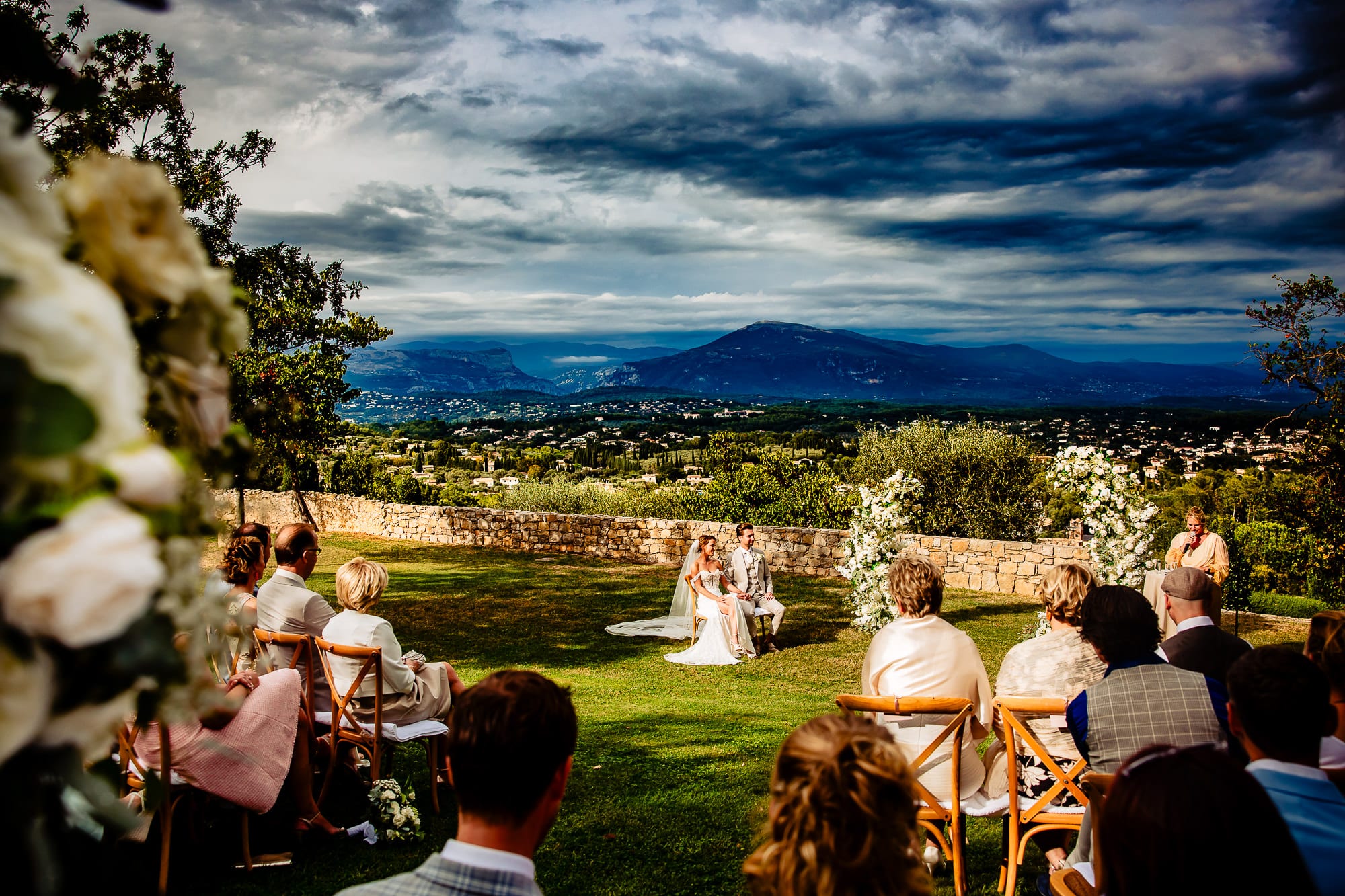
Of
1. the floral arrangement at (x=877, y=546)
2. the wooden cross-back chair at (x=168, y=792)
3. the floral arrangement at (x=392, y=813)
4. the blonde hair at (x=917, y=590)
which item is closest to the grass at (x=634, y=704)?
the floral arrangement at (x=392, y=813)

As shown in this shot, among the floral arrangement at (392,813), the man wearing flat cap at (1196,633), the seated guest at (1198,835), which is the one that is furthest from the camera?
the man wearing flat cap at (1196,633)

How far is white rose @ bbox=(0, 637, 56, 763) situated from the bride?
8.87m

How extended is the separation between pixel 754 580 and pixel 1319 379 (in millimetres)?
6367

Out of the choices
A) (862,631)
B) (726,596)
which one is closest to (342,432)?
(726,596)

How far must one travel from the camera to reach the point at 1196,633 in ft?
14.5

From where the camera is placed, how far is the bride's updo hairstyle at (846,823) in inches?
72.3

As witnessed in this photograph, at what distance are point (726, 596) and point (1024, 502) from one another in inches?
451

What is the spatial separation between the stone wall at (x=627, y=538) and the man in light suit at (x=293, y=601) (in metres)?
9.51

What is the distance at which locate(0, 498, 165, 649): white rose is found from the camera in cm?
60

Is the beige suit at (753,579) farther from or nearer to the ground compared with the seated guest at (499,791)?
nearer to the ground

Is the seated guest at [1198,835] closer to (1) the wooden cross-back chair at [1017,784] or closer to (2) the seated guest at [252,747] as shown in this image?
(1) the wooden cross-back chair at [1017,784]

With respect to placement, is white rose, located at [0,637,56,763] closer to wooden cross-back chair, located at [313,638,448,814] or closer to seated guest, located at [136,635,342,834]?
seated guest, located at [136,635,342,834]

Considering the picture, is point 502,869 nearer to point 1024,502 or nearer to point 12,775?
point 12,775

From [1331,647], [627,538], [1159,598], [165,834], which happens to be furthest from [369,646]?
[627,538]
